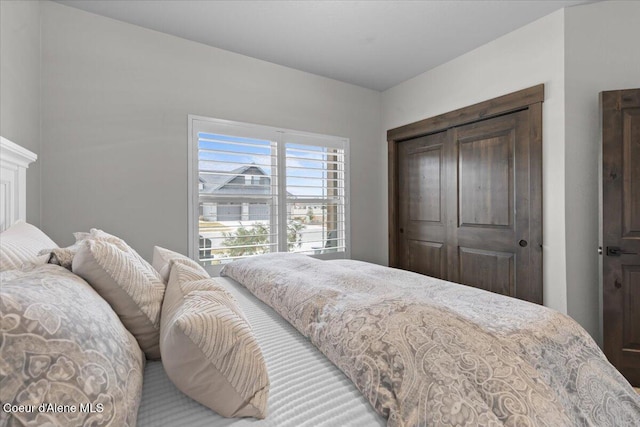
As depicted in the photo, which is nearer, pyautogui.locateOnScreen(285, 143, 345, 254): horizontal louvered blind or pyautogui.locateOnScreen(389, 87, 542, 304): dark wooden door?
pyautogui.locateOnScreen(389, 87, 542, 304): dark wooden door

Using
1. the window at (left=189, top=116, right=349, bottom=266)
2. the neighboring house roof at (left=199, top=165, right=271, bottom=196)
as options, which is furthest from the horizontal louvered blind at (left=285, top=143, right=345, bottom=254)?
the neighboring house roof at (left=199, top=165, right=271, bottom=196)

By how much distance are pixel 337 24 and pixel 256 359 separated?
2483 mm

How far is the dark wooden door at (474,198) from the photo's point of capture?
94.0 inches

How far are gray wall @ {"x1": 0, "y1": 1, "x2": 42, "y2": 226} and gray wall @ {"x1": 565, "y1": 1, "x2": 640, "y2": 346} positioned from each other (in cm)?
348

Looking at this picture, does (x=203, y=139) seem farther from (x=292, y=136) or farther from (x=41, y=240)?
(x=41, y=240)

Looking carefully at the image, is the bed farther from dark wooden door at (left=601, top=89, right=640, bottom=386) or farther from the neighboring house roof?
the neighboring house roof

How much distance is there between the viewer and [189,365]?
642 millimetres

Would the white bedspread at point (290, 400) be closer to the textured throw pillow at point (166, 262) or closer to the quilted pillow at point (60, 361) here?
the quilted pillow at point (60, 361)

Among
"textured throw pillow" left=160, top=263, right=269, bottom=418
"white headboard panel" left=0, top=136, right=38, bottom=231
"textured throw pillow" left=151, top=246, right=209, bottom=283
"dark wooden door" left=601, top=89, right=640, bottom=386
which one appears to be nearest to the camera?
"textured throw pillow" left=160, top=263, right=269, bottom=418

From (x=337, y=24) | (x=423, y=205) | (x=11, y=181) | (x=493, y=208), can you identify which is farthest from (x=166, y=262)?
(x=423, y=205)

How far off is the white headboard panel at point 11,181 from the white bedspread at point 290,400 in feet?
3.85

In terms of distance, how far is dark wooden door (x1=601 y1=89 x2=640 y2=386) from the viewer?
194 cm

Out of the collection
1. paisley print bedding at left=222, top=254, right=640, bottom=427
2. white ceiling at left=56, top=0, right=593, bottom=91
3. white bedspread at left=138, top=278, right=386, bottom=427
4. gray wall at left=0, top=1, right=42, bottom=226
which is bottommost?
white bedspread at left=138, top=278, right=386, bottom=427

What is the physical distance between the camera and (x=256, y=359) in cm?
67
